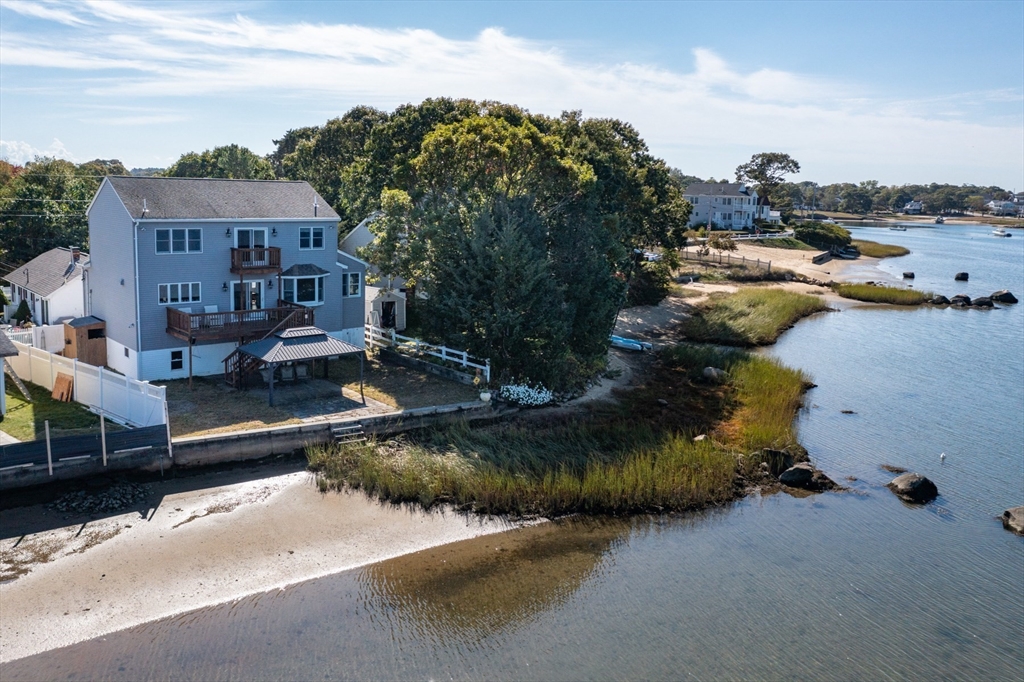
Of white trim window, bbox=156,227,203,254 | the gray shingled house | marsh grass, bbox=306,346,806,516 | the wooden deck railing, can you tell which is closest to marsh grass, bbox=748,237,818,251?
marsh grass, bbox=306,346,806,516

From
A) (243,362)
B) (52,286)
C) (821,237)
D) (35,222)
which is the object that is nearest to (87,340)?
(52,286)

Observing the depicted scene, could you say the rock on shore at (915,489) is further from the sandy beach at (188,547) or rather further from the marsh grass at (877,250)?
the marsh grass at (877,250)

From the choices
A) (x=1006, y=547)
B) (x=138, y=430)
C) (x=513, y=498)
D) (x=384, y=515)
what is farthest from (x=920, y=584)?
(x=138, y=430)

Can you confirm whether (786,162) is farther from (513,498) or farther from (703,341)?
(513,498)

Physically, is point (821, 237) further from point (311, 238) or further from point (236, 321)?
point (236, 321)

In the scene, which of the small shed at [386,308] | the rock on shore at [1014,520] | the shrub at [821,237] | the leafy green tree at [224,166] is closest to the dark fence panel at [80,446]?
the small shed at [386,308]

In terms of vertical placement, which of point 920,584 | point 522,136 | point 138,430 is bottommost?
point 920,584
